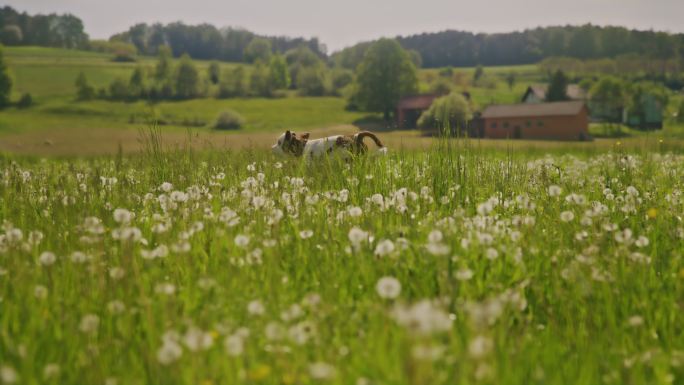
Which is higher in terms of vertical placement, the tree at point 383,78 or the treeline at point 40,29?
the treeline at point 40,29

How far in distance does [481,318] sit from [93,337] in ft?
7.81

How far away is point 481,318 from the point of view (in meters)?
2.14

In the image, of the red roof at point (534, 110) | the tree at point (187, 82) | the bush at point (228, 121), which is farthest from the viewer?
the tree at point (187, 82)

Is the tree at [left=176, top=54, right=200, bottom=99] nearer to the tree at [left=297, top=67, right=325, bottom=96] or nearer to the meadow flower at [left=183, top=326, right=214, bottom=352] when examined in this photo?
the tree at [left=297, top=67, right=325, bottom=96]

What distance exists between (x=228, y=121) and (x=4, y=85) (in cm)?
3718

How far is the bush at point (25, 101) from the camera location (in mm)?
84750

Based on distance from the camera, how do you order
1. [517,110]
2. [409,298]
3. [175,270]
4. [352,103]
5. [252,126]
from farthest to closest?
1. [352,103]
2. [517,110]
3. [252,126]
4. [175,270]
5. [409,298]

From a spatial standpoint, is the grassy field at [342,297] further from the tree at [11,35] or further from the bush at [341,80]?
the tree at [11,35]

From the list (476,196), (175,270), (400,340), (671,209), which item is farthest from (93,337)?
(671,209)

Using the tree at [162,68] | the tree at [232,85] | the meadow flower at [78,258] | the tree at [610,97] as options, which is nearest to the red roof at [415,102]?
the tree at [610,97]

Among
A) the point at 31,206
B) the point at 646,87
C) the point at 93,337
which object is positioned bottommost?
the point at 93,337

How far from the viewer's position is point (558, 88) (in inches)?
4417

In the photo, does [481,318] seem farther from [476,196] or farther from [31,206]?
[31,206]

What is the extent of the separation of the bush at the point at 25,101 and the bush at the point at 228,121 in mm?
30674
